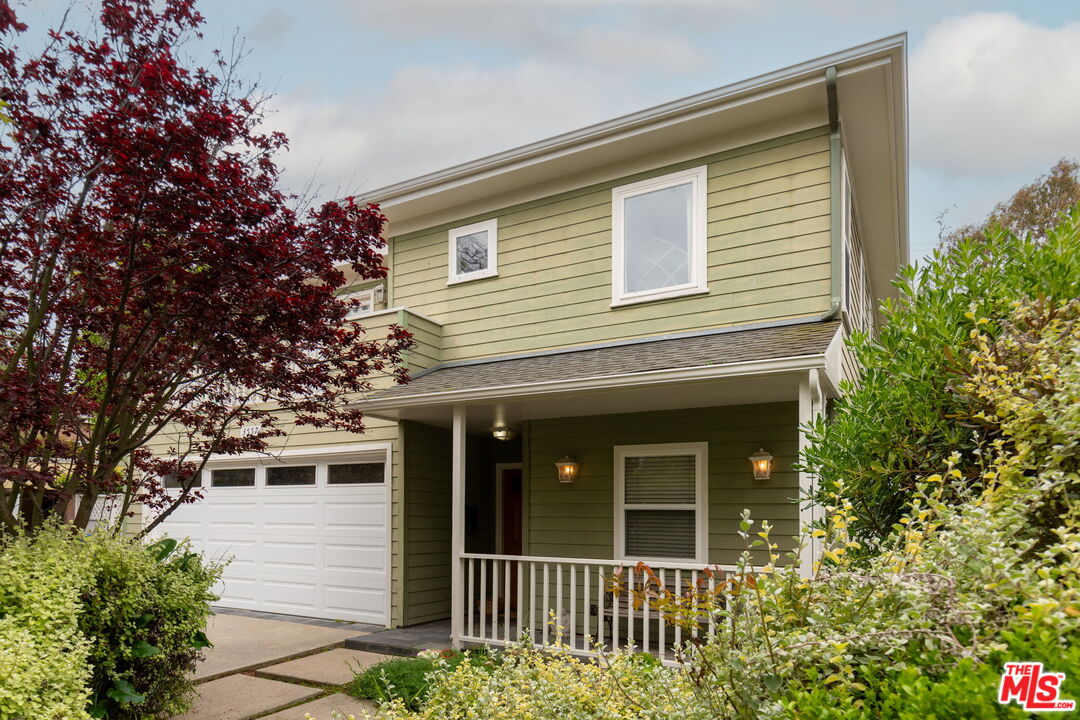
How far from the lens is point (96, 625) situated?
4566 mm

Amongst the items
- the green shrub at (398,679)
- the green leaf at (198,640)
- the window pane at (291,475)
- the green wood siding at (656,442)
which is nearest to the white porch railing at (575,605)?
the green wood siding at (656,442)

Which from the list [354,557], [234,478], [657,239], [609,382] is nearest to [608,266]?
[657,239]

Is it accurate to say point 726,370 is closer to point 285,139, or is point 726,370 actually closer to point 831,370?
point 831,370

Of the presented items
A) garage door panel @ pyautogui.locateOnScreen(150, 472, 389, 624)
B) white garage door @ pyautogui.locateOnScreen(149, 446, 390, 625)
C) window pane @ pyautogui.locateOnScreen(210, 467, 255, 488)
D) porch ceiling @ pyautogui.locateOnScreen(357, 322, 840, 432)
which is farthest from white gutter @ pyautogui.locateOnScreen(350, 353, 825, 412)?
window pane @ pyautogui.locateOnScreen(210, 467, 255, 488)

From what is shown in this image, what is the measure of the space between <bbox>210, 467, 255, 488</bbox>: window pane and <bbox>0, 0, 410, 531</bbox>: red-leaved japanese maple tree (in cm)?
526

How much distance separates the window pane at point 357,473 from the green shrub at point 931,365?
7.12 meters

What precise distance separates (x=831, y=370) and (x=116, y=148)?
5.50 m

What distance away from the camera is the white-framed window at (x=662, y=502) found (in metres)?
7.36

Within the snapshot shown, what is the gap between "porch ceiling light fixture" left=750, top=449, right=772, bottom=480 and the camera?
6895mm

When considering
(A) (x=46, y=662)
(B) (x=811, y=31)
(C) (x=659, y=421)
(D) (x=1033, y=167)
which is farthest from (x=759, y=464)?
(D) (x=1033, y=167)

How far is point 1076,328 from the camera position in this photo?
2400mm

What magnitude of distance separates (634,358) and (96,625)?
16.2 feet

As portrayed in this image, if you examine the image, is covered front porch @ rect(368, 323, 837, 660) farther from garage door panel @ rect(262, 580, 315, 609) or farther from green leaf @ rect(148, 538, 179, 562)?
green leaf @ rect(148, 538, 179, 562)

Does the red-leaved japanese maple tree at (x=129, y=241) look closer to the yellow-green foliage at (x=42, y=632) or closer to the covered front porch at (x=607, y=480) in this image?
the yellow-green foliage at (x=42, y=632)
